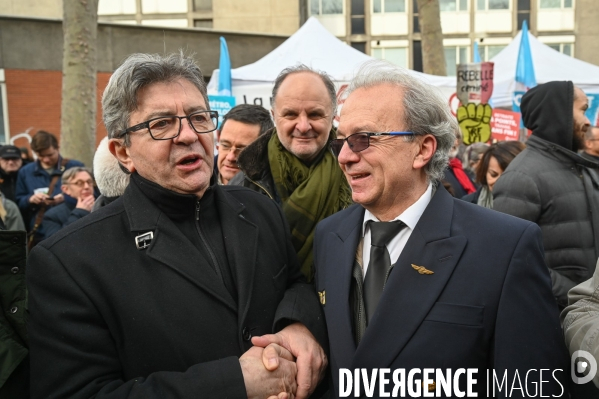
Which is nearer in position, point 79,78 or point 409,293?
point 409,293

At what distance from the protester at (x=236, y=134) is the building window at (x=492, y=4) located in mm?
31551

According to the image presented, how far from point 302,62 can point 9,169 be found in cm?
530

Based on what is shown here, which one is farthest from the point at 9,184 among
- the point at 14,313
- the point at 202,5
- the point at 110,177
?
the point at 202,5

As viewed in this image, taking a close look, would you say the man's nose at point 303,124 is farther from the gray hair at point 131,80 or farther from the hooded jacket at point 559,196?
the hooded jacket at point 559,196

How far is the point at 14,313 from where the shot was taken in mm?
2178

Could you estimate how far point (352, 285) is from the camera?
2.26m

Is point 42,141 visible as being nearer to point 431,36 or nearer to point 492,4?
point 431,36

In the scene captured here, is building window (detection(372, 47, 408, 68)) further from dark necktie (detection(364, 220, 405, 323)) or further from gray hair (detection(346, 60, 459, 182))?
dark necktie (detection(364, 220, 405, 323))

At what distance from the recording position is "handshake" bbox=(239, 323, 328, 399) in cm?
193

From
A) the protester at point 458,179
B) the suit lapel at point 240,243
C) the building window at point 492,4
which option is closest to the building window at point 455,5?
the building window at point 492,4

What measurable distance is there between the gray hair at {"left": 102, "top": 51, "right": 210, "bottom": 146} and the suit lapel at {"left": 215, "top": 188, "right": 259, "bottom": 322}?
44 cm

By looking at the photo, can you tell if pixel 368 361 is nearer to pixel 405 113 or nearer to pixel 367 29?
pixel 405 113

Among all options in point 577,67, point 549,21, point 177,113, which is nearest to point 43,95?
point 577,67

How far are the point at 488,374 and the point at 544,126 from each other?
2.33 m
